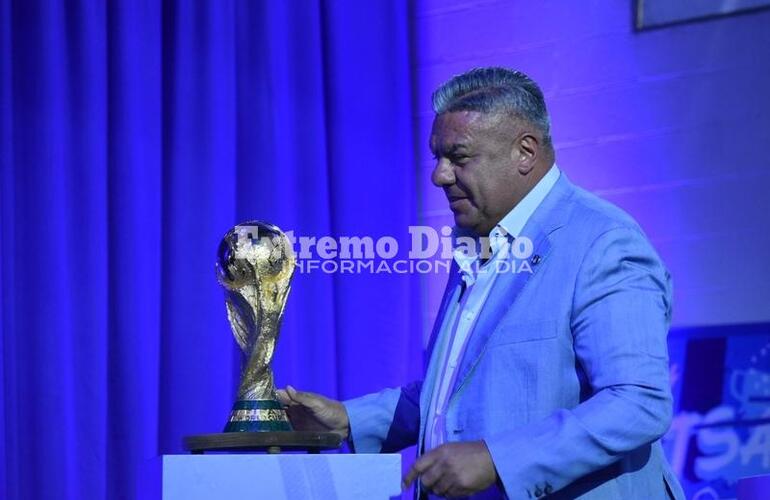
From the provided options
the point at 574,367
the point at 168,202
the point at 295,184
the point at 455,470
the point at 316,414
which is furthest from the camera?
the point at 295,184

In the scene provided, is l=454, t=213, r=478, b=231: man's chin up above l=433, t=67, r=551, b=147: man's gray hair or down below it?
below

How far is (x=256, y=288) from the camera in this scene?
5.21 ft

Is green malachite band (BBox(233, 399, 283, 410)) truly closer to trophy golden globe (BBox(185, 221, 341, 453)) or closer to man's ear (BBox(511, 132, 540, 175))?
trophy golden globe (BBox(185, 221, 341, 453))

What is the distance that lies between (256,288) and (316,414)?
0.22 metres

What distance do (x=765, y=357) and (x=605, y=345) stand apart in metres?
1.09

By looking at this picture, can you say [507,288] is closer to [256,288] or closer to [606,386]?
[606,386]

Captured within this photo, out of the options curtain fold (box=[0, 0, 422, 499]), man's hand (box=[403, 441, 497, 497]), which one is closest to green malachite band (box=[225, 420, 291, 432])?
man's hand (box=[403, 441, 497, 497])

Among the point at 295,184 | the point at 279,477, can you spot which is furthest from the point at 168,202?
the point at 279,477

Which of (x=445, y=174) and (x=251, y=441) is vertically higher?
(x=445, y=174)

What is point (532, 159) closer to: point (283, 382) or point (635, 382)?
point (635, 382)

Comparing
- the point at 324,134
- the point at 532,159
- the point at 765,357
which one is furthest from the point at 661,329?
the point at 324,134

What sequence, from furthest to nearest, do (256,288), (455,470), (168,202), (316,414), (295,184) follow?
(295,184), (168,202), (316,414), (256,288), (455,470)

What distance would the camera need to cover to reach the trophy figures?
5.15ft

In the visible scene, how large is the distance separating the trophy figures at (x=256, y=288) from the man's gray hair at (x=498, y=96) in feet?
1.02
